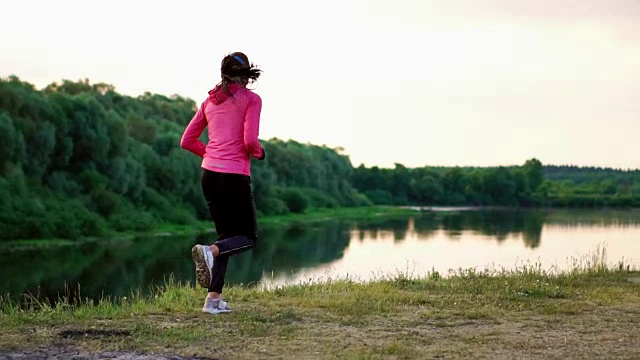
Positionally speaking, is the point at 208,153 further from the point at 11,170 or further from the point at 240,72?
the point at 11,170

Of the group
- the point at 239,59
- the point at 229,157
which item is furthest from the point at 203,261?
the point at 239,59

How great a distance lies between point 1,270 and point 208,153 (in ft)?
76.4

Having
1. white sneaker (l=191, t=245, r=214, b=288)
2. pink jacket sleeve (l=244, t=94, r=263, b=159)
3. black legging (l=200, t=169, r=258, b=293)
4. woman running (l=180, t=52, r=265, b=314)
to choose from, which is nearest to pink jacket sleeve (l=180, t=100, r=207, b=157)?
woman running (l=180, t=52, r=265, b=314)

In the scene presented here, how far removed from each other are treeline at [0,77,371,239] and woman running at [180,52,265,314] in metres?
32.4

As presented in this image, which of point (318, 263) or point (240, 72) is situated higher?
point (240, 72)

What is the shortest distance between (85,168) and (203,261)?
41928 millimetres

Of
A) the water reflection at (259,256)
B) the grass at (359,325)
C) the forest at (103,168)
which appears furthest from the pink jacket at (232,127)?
the forest at (103,168)

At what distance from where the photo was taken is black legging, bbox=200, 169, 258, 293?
7.06 meters

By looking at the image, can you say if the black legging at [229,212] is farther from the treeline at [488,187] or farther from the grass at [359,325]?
the treeline at [488,187]

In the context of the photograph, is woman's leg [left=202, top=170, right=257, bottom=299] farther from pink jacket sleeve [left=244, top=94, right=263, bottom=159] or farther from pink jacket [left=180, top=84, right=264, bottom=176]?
pink jacket sleeve [left=244, top=94, right=263, bottom=159]

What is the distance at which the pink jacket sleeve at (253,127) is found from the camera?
691 centimetres

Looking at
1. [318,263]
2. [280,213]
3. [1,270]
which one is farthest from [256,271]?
[280,213]

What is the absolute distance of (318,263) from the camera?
29.6 m

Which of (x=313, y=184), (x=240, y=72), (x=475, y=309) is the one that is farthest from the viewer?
(x=313, y=184)
